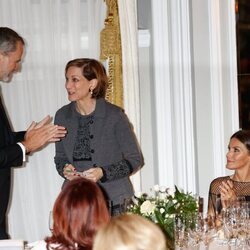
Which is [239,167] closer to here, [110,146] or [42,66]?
[110,146]

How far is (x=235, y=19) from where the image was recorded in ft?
16.2

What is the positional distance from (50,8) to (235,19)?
4.64 feet

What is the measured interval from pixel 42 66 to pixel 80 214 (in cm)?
297

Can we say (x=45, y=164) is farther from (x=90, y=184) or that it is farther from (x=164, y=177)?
(x=90, y=184)

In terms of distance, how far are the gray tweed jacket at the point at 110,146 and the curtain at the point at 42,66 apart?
928mm

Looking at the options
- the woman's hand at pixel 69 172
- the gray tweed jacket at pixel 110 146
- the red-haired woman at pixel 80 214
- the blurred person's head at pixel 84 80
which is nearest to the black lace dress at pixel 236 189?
the gray tweed jacket at pixel 110 146

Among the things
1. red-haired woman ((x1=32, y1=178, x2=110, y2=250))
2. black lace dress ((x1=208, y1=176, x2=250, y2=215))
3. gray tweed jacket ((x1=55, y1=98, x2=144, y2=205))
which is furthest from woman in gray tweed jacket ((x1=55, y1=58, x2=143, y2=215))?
red-haired woman ((x1=32, y1=178, x2=110, y2=250))

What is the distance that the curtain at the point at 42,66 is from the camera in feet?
16.0

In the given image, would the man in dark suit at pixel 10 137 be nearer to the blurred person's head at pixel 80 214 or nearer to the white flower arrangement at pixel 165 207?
the white flower arrangement at pixel 165 207

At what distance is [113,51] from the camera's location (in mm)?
4758

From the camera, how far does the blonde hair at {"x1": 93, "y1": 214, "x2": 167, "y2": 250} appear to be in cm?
161

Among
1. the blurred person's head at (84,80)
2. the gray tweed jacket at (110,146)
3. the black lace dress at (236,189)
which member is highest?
the blurred person's head at (84,80)

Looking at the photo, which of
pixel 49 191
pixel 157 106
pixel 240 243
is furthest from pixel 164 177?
pixel 240 243

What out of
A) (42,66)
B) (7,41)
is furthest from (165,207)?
(42,66)
